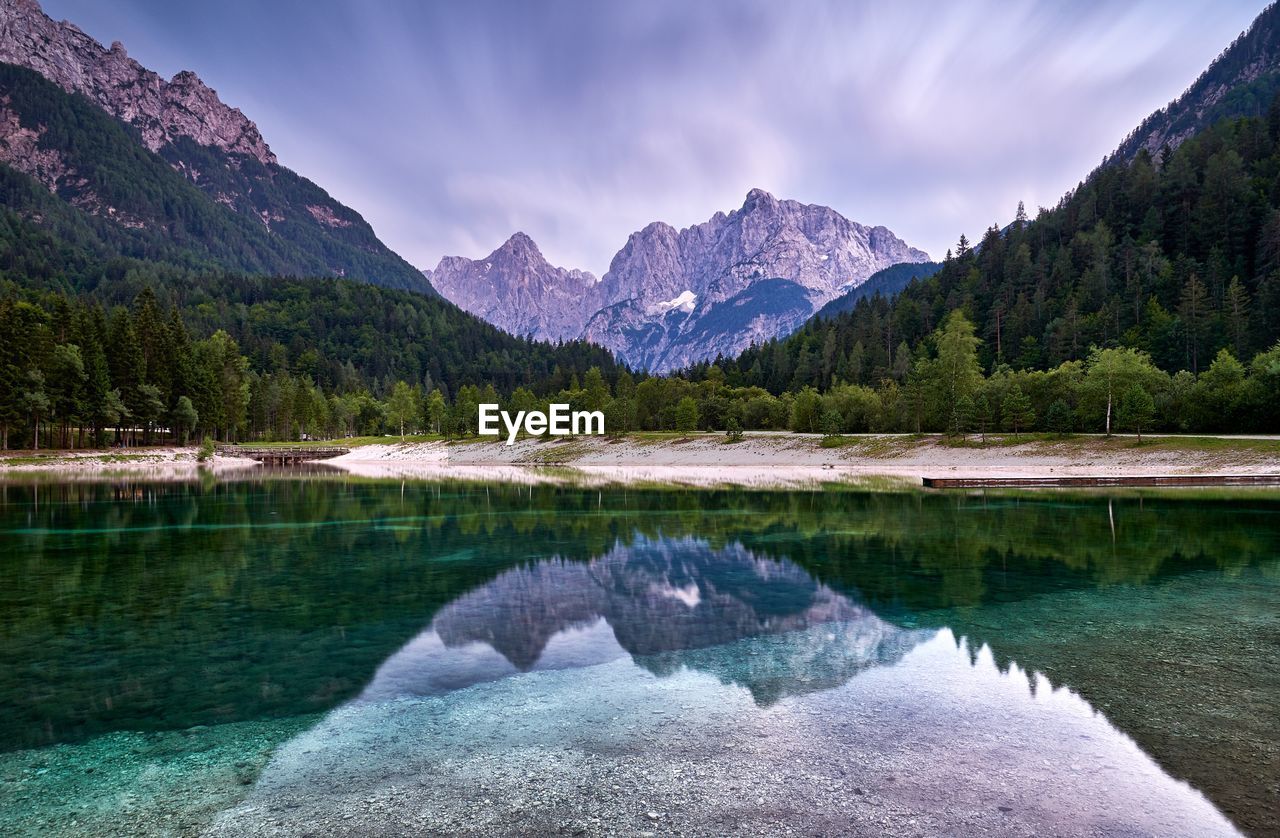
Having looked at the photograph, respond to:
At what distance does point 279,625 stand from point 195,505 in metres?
31.1

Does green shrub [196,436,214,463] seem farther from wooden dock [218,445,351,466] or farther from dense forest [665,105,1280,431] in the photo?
dense forest [665,105,1280,431]

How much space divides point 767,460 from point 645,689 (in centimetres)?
7539

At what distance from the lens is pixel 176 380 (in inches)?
3725

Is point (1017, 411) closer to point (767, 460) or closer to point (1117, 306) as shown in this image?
point (767, 460)

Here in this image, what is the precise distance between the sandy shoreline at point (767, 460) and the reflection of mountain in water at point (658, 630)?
35.0m

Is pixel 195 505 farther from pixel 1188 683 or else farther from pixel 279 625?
pixel 1188 683

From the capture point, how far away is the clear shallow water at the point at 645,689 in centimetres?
645

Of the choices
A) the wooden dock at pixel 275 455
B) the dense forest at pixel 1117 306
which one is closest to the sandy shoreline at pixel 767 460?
the wooden dock at pixel 275 455

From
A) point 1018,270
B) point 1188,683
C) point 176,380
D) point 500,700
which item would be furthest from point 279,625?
point 1018,270

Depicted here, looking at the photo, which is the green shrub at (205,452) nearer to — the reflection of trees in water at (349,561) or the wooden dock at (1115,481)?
the reflection of trees in water at (349,561)

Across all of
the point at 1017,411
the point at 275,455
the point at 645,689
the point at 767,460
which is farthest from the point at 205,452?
the point at 1017,411

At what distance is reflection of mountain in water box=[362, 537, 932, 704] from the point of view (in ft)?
35.2

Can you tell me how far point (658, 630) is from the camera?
43.7 feet

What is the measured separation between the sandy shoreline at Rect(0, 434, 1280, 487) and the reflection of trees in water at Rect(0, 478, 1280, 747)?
20.4m
